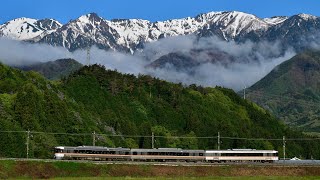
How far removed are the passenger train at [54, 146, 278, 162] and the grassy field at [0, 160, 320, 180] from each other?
2010 centimetres

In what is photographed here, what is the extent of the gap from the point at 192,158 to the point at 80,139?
45416 mm

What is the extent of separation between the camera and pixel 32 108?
6944 inches

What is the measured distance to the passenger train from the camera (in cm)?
14038

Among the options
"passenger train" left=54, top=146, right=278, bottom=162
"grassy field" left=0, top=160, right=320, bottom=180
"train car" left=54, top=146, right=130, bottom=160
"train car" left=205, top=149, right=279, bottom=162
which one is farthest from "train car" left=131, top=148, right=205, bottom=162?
"grassy field" left=0, top=160, right=320, bottom=180

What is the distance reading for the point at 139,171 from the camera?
12038 cm

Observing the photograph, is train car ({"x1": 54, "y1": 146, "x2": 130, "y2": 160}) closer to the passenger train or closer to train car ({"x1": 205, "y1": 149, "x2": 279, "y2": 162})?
the passenger train

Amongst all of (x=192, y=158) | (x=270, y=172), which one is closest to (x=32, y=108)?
(x=192, y=158)

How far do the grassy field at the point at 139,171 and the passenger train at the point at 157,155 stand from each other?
20.1 m

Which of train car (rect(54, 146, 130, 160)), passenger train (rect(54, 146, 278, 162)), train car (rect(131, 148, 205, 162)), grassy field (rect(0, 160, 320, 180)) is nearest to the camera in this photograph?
grassy field (rect(0, 160, 320, 180))

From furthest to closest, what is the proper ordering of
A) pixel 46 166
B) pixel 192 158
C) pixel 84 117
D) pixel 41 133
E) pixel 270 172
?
pixel 84 117 < pixel 41 133 < pixel 192 158 < pixel 270 172 < pixel 46 166

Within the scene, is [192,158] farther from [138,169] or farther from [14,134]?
[14,134]

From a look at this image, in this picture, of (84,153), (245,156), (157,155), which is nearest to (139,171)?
(84,153)

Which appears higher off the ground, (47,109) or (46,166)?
(47,109)

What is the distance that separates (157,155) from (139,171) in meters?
29.4
